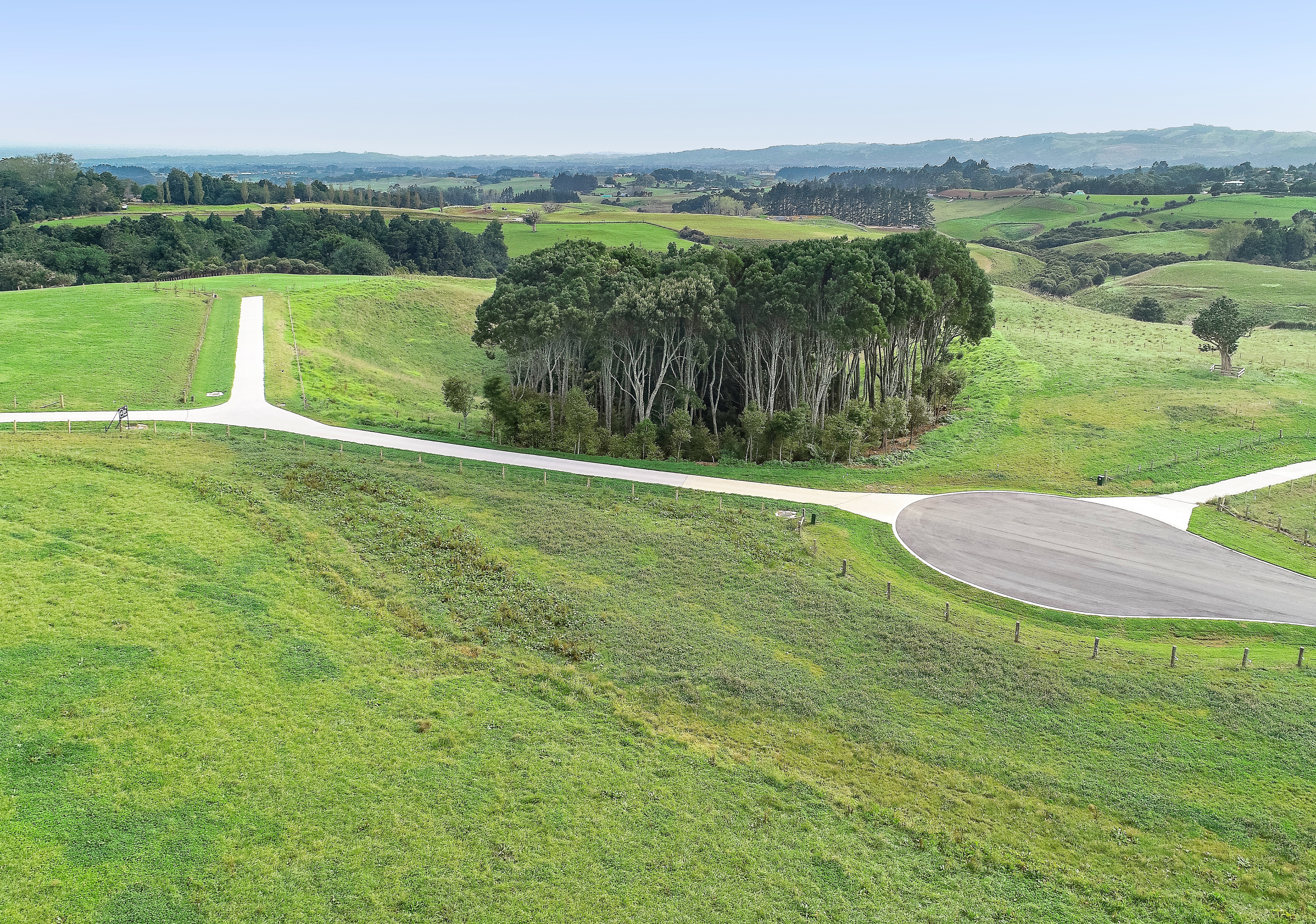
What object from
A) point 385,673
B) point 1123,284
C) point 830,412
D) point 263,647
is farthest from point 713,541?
point 1123,284

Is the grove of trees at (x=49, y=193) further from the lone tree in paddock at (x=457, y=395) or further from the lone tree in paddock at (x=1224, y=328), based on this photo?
the lone tree in paddock at (x=1224, y=328)

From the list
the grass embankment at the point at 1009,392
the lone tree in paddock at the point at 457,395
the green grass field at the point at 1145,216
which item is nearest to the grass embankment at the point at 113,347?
the grass embankment at the point at 1009,392

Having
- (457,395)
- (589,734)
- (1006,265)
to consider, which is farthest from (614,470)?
(1006,265)

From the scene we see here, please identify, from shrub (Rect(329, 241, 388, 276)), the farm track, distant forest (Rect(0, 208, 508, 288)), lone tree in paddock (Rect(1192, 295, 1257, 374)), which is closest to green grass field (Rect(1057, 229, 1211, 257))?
lone tree in paddock (Rect(1192, 295, 1257, 374))

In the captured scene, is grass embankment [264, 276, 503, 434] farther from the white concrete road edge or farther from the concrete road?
the concrete road

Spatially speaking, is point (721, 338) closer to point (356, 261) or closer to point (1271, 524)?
point (1271, 524)
